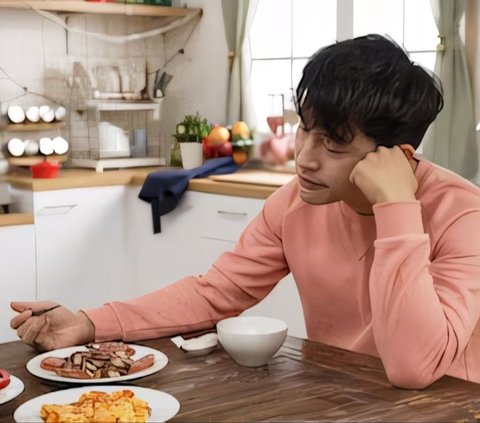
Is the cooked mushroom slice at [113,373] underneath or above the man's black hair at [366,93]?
underneath

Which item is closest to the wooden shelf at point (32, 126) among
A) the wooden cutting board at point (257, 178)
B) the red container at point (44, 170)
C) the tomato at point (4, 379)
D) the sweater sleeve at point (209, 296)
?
the red container at point (44, 170)

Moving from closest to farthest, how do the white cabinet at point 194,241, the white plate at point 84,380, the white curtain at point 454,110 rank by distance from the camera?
the white plate at point 84,380
the white curtain at point 454,110
the white cabinet at point 194,241

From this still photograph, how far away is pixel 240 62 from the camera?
4367 millimetres

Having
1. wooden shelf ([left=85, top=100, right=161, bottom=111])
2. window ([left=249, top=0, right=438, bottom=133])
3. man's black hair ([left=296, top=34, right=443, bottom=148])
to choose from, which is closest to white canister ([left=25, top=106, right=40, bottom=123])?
wooden shelf ([left=85, top=100, right=161, bottom=111])

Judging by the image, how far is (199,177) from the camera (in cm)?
406

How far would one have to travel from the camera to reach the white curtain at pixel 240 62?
4.33 m

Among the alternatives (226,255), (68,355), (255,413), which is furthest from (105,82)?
(255,413)

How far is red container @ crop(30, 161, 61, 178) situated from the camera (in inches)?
159

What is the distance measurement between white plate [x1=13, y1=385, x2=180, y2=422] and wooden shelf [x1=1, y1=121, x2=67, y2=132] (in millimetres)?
2770

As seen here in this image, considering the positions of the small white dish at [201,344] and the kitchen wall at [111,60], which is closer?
the small white dish at [201,344]

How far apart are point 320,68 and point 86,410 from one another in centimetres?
69

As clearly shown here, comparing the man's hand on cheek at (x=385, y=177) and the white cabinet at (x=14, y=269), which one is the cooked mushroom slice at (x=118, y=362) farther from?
the white cabinet at (x=14, y=269)

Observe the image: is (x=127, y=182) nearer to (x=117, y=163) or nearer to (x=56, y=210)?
(x=117, y=163)

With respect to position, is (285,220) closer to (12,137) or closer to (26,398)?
(26,398)
